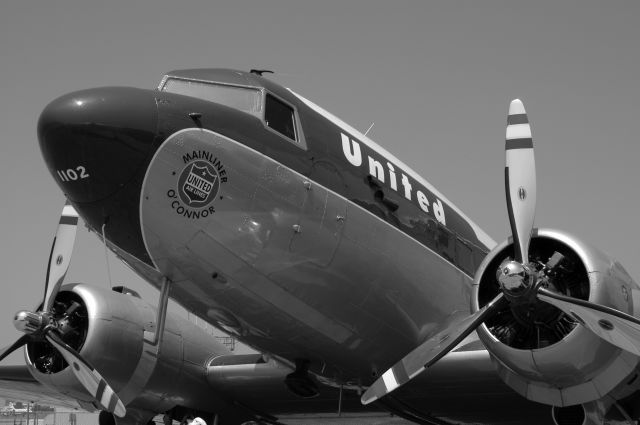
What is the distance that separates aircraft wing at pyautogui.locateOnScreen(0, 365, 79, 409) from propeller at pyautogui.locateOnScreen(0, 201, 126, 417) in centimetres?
201

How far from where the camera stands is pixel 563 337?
8.47 m

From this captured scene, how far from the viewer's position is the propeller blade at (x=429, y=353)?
28.2 ft

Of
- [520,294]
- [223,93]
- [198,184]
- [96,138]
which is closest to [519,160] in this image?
[520,294]

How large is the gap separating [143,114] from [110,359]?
4.33 m

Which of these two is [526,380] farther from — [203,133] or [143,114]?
[143,114]

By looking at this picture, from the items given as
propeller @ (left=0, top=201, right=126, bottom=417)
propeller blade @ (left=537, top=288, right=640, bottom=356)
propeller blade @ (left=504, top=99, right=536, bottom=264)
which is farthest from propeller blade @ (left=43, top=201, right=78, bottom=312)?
propeller blade @ (left=537, top=288, right=640, bottom=356)

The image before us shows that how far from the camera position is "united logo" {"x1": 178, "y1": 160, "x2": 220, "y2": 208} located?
8383mm

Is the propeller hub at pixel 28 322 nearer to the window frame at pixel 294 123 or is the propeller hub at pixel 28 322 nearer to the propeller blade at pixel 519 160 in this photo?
the window frame at pixel 294 123

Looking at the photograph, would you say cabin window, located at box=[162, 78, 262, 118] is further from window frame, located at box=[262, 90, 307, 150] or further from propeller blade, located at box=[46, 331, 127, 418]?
propeller blade, located at box=[46, 331, 127, 418]

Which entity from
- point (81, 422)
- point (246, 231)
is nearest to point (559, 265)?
point (246, 231)

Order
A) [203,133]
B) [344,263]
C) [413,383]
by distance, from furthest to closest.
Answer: [413,383], [344,263], [203,133]

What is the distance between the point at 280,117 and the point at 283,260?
5.43 feet

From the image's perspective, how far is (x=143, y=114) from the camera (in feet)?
26.9

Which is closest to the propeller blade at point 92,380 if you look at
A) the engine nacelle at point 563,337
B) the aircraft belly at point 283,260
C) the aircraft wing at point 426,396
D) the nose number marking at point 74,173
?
the aircraft belly at point 283,260
